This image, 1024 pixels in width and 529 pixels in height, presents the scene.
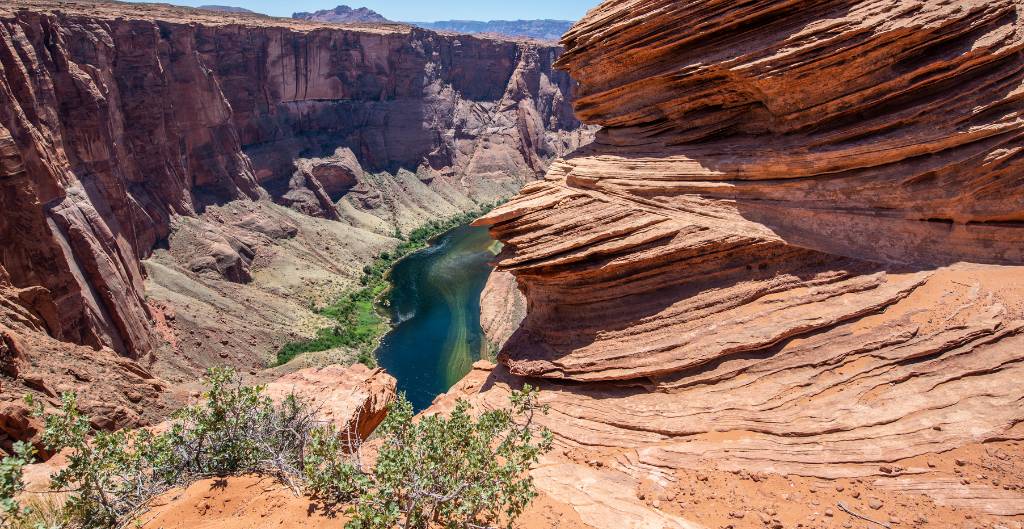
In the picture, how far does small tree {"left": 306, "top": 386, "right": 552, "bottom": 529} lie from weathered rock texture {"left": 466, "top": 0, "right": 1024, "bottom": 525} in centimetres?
521

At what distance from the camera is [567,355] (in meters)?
17.1

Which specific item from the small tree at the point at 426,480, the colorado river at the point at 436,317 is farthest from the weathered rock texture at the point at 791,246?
the colorado river at the point at 436,317

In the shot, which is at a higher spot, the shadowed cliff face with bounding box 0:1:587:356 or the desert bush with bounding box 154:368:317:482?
the shadowed cliff face with bounding box 0:1:587:356

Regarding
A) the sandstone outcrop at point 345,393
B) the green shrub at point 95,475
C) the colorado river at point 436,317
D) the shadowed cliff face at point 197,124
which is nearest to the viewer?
the green shrub at point 95,475

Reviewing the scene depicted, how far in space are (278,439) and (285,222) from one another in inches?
2310

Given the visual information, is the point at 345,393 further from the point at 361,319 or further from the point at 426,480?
the point at 361,319

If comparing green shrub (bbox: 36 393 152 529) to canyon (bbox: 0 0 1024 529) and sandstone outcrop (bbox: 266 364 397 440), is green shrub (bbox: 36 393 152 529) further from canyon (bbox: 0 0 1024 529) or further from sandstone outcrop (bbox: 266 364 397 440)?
sandstone outcrop (bbox: 266 364 397 440)

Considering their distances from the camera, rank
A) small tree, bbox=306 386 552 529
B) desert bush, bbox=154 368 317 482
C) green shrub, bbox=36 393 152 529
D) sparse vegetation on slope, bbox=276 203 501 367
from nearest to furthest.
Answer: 1. small tree, bbox=306 386 552 529
2. green shrub, bbox=36 393 152 529
3. desert bush, bbox=154 368 317 482
4. sparse vegetation on slope, bbox=276 203 501 367

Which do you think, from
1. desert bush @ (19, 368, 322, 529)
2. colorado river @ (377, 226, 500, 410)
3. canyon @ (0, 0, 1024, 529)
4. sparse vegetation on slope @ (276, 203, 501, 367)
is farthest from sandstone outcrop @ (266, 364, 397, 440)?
sparse vegetation on slope @ (276, 203, 501, 367)

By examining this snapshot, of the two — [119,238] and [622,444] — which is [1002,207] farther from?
[119,238]

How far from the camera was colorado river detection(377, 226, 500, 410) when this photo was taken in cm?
4244

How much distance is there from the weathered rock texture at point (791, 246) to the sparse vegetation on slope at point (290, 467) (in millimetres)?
5417

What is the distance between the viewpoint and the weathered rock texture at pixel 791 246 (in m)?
12.6

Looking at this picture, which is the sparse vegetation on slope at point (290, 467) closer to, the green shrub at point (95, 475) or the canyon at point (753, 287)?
the green shrub at point (95, 475)
